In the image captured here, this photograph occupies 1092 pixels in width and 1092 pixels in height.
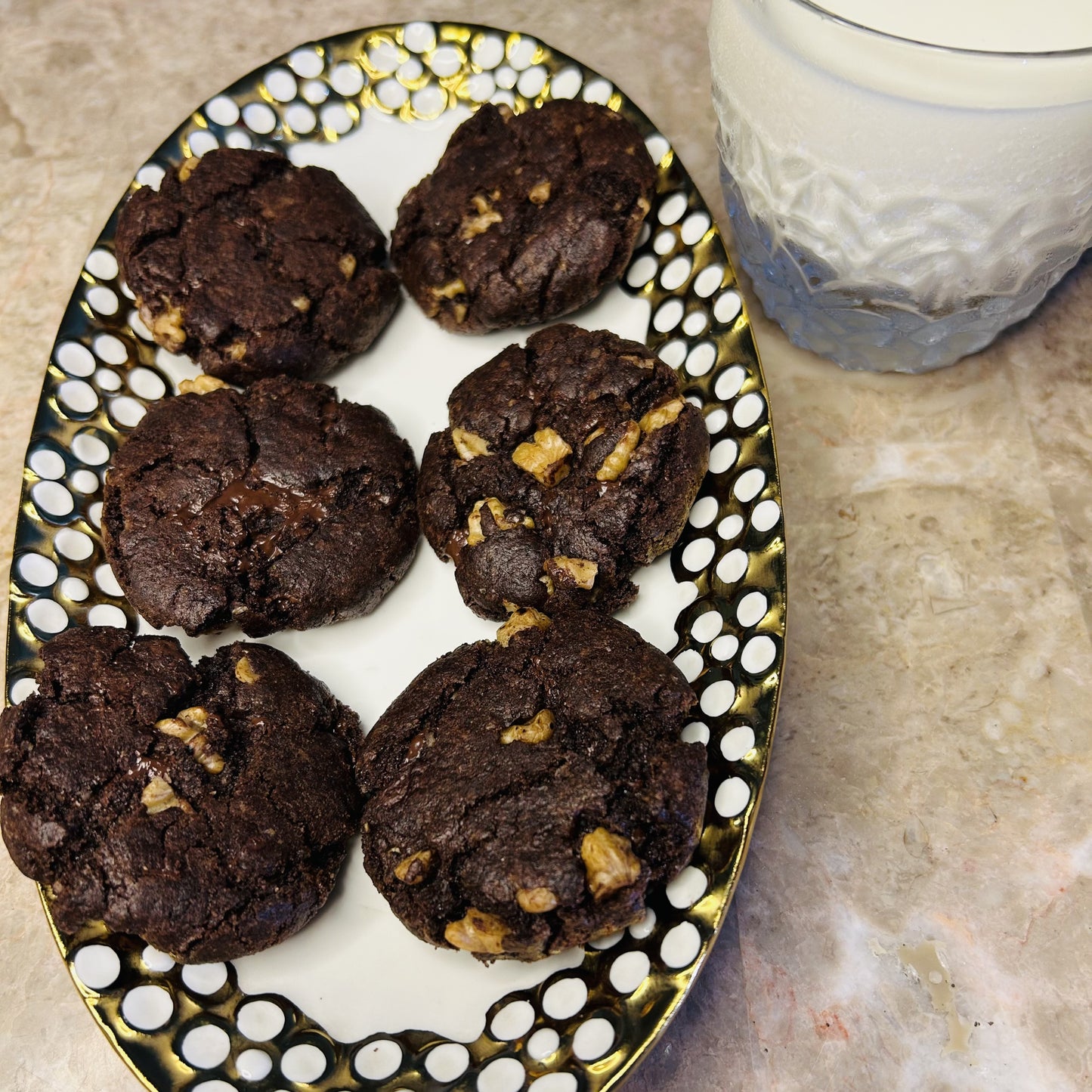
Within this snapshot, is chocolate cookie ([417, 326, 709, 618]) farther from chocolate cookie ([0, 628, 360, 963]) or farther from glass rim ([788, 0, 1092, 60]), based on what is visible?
glass rim ([788, 0, 1092, 60])

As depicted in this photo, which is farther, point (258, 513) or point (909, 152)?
point (258, 513)

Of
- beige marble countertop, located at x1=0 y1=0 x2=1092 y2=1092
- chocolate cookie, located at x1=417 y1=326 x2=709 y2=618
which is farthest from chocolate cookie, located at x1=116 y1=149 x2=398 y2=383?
beige marble countertop, located at x1=0 y1=0 x2=1092 y2=1092

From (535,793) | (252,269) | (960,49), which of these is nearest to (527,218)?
(252,269)

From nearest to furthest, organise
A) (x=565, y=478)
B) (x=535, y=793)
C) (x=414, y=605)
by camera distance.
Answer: (x=535, y=793), (x=565, y=478), (x=414, y=605)

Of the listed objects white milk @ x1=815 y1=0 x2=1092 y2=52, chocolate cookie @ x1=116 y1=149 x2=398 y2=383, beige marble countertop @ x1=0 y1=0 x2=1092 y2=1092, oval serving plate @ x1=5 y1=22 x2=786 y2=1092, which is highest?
white milk @ x1=815 y1=0 x2=1092 y2=52

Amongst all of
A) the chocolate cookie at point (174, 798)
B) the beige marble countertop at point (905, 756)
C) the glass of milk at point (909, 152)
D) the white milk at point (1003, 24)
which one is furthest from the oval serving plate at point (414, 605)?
the white milk at point (1003, 24)

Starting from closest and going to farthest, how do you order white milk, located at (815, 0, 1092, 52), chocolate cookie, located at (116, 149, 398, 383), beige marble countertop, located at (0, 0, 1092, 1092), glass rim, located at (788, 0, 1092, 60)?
glass rim, located at (788, 0, 1092, 60) → white milk, located at (815, 0, 1092, 52) → beige marble countertop, located at (0, 0, 1092, 1092) → chocolate cookie, located at (116, 149, 398, 383)

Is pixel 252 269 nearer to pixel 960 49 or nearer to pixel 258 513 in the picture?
pixel 258 513

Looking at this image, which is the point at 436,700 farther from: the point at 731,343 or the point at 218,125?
the point at 218,125
